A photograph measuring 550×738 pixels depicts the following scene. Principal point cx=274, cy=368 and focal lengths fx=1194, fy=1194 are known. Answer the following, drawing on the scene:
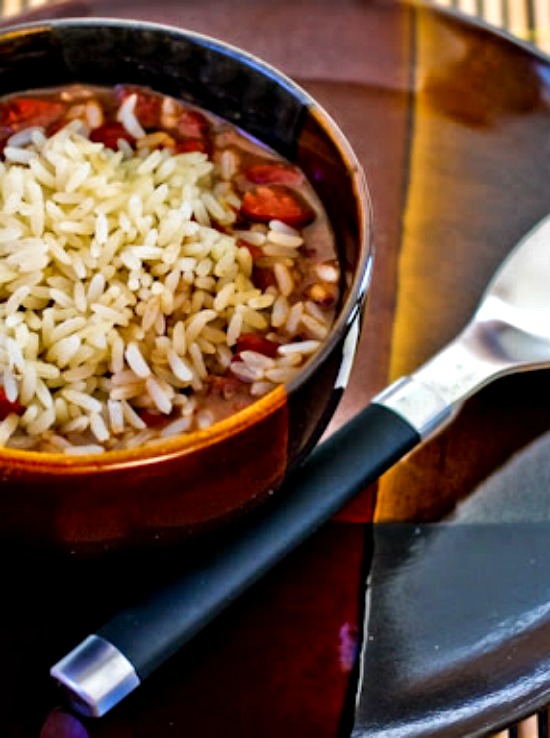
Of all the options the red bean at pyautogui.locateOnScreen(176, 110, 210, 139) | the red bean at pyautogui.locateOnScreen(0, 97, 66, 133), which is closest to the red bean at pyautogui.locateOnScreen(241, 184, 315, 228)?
the red bean at pyautogui.locateOnScreen(176, 110, 210, 139)

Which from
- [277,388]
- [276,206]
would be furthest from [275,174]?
[277,388]

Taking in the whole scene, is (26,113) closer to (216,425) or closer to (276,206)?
(276,206)

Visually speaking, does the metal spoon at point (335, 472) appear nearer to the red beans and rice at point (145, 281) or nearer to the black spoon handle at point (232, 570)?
the black spoon handle at point (232, 570)

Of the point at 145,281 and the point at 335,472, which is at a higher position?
the point at 145,281

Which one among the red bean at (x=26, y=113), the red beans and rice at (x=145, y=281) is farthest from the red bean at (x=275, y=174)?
the red bean at (x=26, y=113)

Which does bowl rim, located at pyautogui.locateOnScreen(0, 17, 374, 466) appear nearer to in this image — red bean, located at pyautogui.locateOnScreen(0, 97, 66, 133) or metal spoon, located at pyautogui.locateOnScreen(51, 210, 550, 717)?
metal spoon, located at pyautogui.locateOnScreen(51, 210, 550, 717)

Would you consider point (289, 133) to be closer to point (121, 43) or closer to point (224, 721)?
point (121, 43)

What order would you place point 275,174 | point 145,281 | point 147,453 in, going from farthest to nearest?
1. point 275,174
2. point 145,281
3. point 147,453
